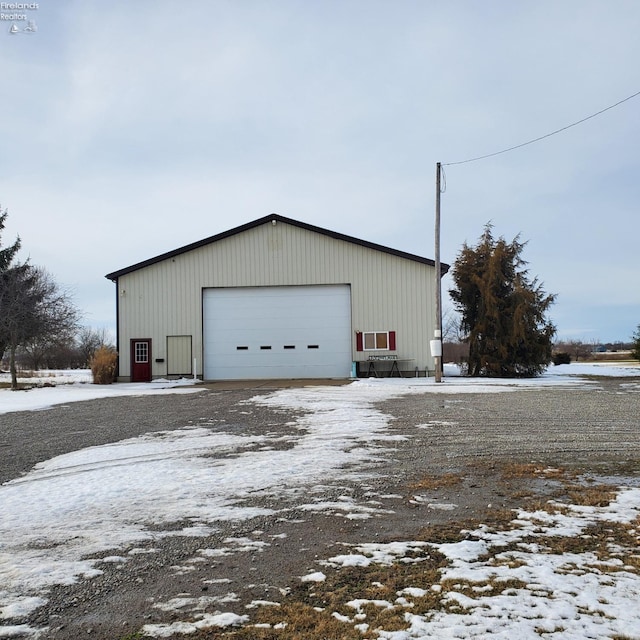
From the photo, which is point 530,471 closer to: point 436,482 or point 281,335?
point 436,482

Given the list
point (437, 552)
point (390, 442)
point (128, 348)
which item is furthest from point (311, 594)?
point (128, 348)

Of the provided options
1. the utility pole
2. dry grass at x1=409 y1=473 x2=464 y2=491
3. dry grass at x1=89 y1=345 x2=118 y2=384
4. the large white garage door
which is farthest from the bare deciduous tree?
dry grass at x1=409 y1=473 x2=464 y2=491

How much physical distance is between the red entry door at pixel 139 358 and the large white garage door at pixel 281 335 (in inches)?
94.0

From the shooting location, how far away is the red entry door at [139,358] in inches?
931

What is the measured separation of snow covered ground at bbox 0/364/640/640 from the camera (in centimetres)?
276

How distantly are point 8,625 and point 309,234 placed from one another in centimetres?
2119

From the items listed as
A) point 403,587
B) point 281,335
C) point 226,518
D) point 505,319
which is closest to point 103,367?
point 281,335

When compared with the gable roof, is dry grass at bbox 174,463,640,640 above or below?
below

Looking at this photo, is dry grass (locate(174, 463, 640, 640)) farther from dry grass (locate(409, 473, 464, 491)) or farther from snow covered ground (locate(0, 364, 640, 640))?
dry grass (locate(409, 473, 464, 491))

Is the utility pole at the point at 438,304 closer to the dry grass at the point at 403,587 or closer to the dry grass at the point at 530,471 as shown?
the dry grass at the point at 530,471

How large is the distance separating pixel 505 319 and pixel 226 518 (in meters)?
21.1

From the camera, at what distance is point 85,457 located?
697cm

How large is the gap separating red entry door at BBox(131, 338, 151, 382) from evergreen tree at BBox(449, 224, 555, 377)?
13156mm

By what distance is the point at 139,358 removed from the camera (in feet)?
77.7
